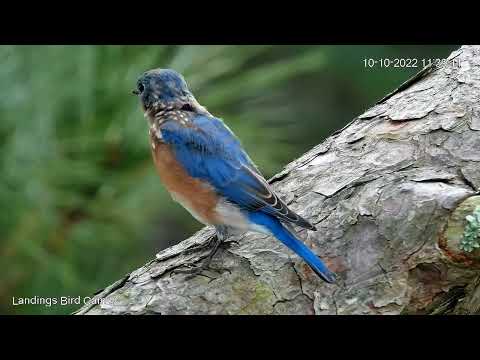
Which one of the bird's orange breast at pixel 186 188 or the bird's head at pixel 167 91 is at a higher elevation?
the bird's head at pixel 167 91

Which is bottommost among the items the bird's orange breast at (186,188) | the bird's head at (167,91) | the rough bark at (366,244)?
the rough bark at (366,244)

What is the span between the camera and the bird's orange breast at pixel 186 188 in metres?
3.76

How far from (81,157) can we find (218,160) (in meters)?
0.91

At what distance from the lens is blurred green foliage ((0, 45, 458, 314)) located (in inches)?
164

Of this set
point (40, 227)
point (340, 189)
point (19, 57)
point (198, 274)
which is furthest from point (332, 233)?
point (19, 57)

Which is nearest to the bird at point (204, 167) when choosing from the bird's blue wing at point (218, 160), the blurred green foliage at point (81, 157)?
the bird's blue wing at point (218, 160)

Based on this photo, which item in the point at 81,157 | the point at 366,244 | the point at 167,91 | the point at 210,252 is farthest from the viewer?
the point at 81,157

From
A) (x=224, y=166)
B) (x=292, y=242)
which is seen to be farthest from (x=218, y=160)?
(x=292, y=242)

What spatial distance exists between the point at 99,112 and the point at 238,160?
1.03 metres

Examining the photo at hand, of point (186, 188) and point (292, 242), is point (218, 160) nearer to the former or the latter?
point (186, 188)

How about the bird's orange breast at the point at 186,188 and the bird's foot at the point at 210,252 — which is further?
the bird's orange breast at the point at 186,188

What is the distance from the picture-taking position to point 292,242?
10.9 ft

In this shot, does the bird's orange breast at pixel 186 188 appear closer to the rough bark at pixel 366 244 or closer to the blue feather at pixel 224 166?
the blue feather at pixel 224 166

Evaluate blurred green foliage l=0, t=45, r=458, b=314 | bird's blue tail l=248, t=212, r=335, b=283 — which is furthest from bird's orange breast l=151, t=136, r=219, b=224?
blurred green foliage l=0, t=45, r=458, b=314
